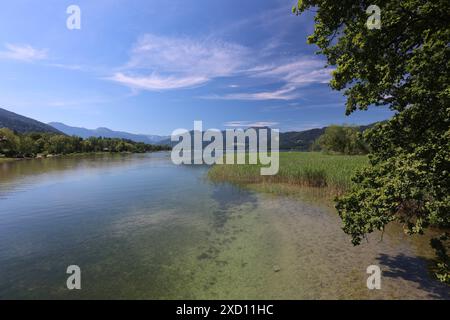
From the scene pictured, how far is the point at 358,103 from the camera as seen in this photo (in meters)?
8.02

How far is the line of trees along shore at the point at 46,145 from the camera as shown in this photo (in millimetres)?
93562

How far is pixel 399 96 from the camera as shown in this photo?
6973mm

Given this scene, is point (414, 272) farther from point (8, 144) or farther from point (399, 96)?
point (8, 144)

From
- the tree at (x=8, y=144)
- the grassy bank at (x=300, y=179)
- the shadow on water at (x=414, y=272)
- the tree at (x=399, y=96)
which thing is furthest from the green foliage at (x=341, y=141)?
the tree at (x=8, y=144)

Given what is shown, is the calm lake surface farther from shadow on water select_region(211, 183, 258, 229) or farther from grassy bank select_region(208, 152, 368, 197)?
grassy bank select_region(208, 152, 368, 197)

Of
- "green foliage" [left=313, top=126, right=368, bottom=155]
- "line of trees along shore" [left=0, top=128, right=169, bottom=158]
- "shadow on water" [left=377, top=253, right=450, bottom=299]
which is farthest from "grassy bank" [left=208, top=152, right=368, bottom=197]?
"line of trees along shore" [left=0, top=128, right=169, bottom=158]

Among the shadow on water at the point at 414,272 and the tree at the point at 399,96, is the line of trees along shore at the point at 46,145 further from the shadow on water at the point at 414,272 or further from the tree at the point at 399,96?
the shadow on water at the point at 414,272

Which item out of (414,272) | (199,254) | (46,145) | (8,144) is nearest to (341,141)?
(414,272)

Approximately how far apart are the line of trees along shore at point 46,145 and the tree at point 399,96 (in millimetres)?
121428

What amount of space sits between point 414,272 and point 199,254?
9235 mm

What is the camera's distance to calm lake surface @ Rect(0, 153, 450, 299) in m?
8.79
